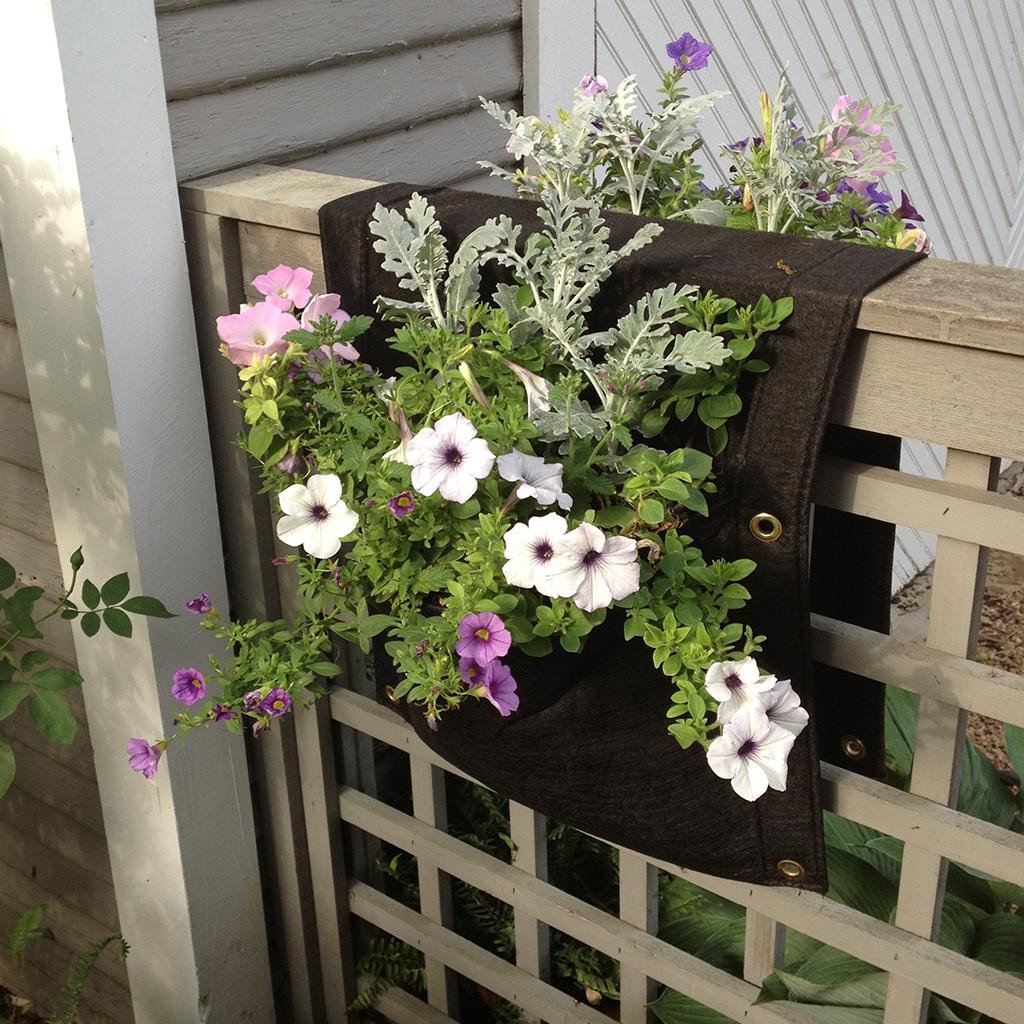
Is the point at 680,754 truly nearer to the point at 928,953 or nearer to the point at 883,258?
the point at 928,953

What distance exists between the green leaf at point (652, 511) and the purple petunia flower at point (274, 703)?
20.9 inches

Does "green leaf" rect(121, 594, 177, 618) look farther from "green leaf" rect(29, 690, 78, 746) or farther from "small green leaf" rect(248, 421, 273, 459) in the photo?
"small green leaf" rect(248, 421, 273, 459)

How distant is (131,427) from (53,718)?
1.23ft

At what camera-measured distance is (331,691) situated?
1.95 m

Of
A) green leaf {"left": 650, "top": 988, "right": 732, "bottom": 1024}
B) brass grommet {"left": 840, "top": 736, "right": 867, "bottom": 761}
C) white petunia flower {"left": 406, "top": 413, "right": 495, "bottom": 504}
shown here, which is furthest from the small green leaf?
green leaf {"left": 650, "top": 988, "right": 732, "bottom": 1024}

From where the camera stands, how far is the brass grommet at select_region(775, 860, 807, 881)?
1.38 m

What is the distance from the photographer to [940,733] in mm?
1338

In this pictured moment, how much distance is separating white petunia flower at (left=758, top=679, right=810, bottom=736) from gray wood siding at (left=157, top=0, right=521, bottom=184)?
1000 millimetres

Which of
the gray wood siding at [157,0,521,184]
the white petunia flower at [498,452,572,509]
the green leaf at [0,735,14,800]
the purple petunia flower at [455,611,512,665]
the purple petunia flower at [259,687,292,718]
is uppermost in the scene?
the gray wood siding at [157,0,521,184]

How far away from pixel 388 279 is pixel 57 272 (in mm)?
433

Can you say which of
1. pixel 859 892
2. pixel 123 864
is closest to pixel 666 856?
pixel 859 892

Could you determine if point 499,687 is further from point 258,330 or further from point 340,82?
point 340,82

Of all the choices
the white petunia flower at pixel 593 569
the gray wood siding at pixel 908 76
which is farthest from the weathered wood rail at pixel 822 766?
the gray wood siding at pixel 908 76

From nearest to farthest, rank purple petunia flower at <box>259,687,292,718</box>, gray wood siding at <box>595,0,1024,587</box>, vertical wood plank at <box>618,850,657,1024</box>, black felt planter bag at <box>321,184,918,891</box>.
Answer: black felt planter bag at <box>321,184,918,891</box> → purple petunia flower at <box>259,687,292,718</box> → vertical wood plank at <box>618,850,657,1024</box> → gray wood siding at <box>595,0,1024,587</box>
